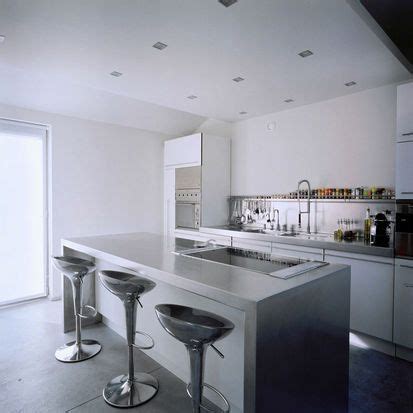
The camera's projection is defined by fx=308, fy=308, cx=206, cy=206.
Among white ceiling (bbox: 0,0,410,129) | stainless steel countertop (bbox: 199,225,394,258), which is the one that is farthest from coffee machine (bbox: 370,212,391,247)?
white ceiling (bbox: 0,0,410,129)

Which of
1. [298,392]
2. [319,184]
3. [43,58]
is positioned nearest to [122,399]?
[298,392]

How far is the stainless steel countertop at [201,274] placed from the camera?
1.42 metres

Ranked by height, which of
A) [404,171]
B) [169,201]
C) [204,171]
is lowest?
[169,201]

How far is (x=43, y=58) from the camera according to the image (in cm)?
272

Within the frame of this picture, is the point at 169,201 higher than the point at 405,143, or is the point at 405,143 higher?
the point at 405,143

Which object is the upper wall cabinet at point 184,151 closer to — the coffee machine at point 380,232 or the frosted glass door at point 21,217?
the frosted glass door at point 21,217

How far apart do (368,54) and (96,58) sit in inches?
91.5

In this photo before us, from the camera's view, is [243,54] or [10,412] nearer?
[10,412]

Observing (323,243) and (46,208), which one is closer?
(323,243)

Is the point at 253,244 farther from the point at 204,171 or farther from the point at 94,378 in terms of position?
the point at 94,378

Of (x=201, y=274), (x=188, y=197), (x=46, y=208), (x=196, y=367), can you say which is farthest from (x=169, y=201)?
(x=196, y=367)

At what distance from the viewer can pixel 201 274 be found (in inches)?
68.1

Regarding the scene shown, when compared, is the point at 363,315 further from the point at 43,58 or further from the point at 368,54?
the point at 43,58

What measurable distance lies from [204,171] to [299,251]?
195cm
